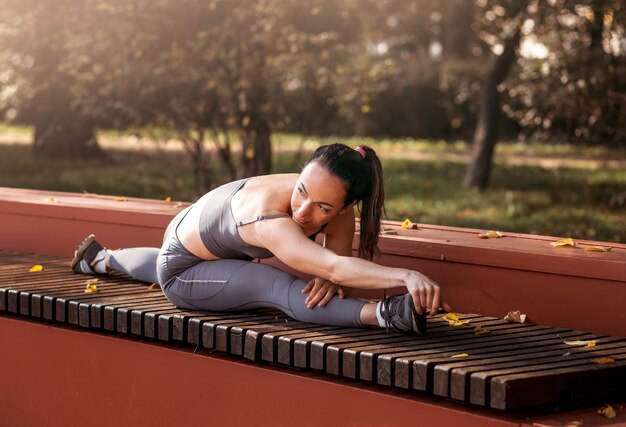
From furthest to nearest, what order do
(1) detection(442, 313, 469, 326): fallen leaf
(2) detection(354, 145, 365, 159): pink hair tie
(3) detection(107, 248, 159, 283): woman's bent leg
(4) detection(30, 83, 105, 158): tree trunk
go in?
(4) detection(30, 83, 105, 158): tree trunk < (3) detection(107, 248, 159, 283): woman's bent leg < (1) detection(442, 313, 469, 326): fallen leaf < (2) detection(354, 145, 365, 159): pink hair tie

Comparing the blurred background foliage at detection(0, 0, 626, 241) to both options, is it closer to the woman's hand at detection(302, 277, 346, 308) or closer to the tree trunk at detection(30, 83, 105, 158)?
the tree trunk at detection(30, 83, 105, 158)

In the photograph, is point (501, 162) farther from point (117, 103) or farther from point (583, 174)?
point (117, 103)

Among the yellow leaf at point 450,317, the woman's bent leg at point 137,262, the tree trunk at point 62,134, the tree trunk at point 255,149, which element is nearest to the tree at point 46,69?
the tree trunk at point 62,134

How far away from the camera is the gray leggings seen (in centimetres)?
404

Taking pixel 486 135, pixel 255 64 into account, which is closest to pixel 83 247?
pixel 255 64

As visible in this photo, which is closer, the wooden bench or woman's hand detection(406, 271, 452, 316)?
the wooden bench

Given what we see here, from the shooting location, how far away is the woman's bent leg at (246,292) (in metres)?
4.04

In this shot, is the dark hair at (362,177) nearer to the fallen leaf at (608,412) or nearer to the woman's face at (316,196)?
the woman's face at (316,196)

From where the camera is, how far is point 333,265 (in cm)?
386

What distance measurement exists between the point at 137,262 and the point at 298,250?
1287 millimetres

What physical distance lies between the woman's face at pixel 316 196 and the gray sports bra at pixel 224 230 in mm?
294

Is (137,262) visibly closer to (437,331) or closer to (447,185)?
(437,331)

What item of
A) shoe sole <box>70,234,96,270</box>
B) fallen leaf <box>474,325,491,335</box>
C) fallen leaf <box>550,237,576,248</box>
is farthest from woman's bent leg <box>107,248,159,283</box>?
fallen leaf <box>550,237,576,248</box>

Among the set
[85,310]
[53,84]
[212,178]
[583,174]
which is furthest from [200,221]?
[583,174]
